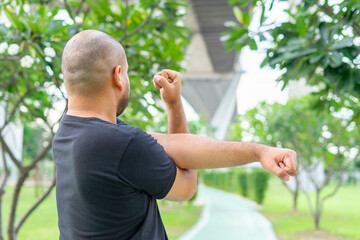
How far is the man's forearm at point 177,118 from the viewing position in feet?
3.54

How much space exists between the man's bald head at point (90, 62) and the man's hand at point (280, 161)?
17.0 inches

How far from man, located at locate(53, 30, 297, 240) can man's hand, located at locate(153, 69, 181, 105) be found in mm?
101

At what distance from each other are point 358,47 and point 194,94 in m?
28.5

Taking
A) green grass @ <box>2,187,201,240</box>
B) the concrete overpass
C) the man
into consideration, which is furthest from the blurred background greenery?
green grass @ <box>2,187,201,240</box>

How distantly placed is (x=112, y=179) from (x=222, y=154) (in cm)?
27

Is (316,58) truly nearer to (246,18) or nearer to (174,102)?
(246,18)

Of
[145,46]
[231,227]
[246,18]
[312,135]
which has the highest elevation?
[246,18]

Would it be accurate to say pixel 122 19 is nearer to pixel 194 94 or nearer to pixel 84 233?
pixel 84 233

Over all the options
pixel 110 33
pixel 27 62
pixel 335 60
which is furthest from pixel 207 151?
pixel 27 62

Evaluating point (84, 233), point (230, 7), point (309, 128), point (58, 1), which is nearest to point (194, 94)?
point (230, 7)

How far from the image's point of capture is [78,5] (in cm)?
293

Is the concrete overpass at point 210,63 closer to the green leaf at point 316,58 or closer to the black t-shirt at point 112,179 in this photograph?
the green leaf at point 316,58

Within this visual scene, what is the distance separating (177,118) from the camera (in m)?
1.08

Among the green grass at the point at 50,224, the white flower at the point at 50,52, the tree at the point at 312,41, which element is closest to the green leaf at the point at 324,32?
the tree at the point at 312,41
